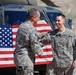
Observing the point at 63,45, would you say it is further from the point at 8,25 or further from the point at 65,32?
the point at 8,25

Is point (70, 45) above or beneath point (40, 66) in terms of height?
above

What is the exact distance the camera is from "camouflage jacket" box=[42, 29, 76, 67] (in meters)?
5.83

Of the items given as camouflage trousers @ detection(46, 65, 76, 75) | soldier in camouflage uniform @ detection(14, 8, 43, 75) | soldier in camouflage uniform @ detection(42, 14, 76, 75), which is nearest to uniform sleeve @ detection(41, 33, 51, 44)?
soldier in camouflage uniform @ detection(42, 14, 76, 75)

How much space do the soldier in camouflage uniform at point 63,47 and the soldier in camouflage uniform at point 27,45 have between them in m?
0.32

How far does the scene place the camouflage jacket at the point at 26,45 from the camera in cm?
571

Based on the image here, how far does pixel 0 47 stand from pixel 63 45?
2656 millimetres

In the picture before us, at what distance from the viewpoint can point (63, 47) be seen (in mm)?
5832

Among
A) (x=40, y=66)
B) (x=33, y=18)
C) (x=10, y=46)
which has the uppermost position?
(x=33, y=18)

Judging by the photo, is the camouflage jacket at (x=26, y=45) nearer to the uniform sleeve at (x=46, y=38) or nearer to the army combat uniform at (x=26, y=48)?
the army combat uniform at (x=26, y=48)

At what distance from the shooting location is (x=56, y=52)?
5859mm

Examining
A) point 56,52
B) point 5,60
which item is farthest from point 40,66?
point 56,52

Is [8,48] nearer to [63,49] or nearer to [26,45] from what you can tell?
[26,45]

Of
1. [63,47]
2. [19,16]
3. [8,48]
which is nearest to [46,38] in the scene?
[63,47]

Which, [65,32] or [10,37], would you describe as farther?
[10,37]
